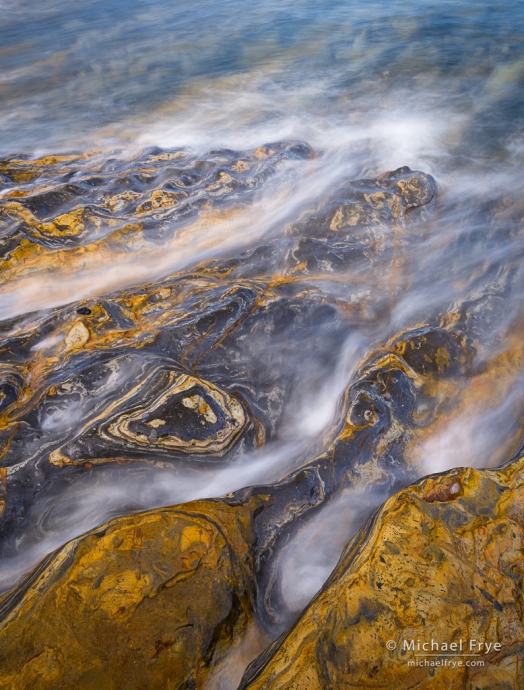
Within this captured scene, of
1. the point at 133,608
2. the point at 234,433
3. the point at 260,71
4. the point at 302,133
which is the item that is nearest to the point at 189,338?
the point at 234,433

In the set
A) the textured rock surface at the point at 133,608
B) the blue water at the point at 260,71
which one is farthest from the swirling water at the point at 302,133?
the textured rock surface at the point at 133,608

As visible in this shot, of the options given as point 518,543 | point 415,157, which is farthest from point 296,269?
point 415,157

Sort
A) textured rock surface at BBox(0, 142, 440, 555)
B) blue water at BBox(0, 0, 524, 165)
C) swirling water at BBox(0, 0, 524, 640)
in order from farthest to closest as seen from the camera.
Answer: blue water at BBox(0, 0, 524, 165), swirling water at BBox(0, 0, 524, 640), textured rock surface at BBox(0, 142, 440, 555)

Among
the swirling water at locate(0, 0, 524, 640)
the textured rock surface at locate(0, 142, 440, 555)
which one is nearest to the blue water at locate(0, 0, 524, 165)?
the swirling water at locate(0, 0, 524, 640)

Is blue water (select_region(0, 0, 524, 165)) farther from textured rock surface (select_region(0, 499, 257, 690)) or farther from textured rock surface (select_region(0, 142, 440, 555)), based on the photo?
textured rock surface (select_region(0, 499, 257, 690))

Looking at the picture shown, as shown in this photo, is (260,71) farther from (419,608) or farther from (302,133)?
(419,608)
